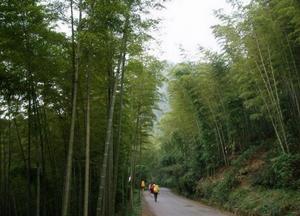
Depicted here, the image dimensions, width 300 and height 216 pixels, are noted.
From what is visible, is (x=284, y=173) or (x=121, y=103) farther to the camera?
(x=284, y=173)

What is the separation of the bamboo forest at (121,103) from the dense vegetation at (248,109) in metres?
0.05

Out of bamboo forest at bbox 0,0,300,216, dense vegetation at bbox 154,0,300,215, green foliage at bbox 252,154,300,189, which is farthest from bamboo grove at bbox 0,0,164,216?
green foliage at bbox 252,154,300,189

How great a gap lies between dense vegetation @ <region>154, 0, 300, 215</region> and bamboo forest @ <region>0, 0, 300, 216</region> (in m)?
0.05

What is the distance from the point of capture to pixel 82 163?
11.3 meters

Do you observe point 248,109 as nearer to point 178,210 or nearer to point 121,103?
point 178,210

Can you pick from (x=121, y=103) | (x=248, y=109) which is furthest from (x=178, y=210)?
(x=121, y=103)

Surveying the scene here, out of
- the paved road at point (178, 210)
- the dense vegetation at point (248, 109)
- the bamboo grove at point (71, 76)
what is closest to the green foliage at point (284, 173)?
the dense vegetation at point (248, 109)

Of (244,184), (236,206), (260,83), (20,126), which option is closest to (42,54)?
(20,126)

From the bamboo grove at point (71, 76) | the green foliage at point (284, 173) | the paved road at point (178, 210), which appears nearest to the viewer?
the bamboo grove at point (71, 76)

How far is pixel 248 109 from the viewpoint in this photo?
697 inches

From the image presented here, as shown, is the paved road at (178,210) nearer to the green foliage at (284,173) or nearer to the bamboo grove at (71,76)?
the green foliage at (284,173)

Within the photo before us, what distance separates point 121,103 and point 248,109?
10.6 metres

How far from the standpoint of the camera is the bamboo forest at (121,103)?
6895 millimetres

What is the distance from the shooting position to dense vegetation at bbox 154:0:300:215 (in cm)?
1143
